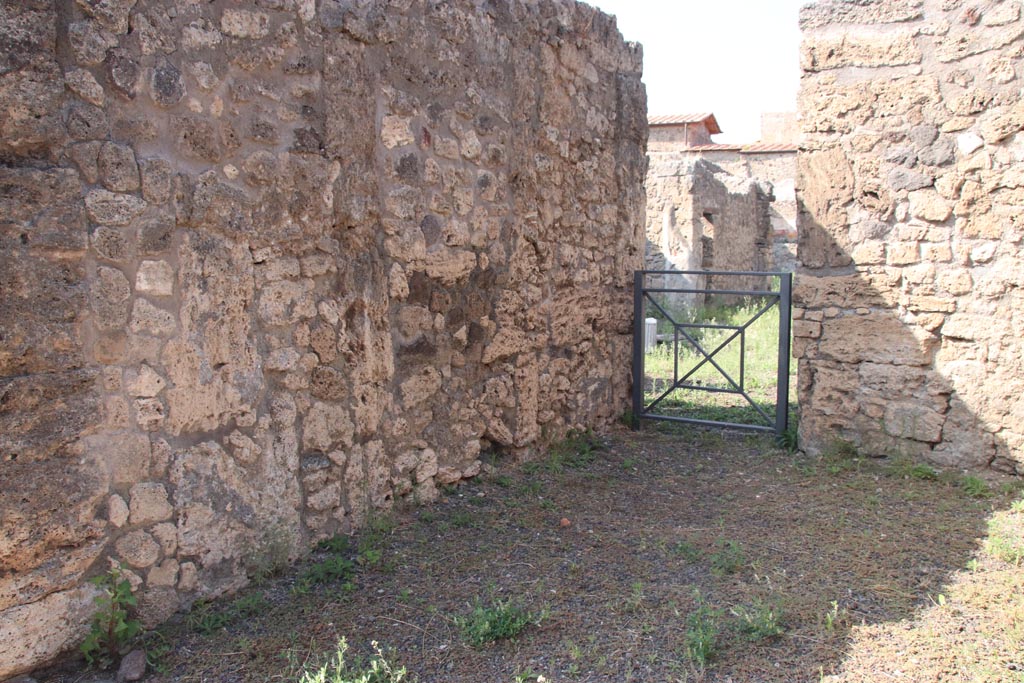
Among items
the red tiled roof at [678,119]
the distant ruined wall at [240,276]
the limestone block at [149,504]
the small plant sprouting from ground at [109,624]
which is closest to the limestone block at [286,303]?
the distant ruined wall at [240,276]

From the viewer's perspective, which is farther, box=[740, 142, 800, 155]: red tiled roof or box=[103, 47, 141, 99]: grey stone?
box=[740, 142, 800, 155]: red tiled roof

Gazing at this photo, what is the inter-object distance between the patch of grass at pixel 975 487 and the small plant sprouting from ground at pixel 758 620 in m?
2.15

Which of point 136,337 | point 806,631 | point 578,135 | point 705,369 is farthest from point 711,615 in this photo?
point 705,369

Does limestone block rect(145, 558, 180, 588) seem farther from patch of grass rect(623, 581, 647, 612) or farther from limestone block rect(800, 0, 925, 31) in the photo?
limestone block rect(800, 0, 925, 31)

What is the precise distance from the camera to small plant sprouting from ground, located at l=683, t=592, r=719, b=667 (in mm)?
2865

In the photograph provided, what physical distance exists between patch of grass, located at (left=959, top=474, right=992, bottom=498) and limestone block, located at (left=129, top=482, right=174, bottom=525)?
14.0 ft

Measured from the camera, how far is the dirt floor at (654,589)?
285 centimetres

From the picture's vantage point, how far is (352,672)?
2730mm

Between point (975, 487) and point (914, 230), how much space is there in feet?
5.21

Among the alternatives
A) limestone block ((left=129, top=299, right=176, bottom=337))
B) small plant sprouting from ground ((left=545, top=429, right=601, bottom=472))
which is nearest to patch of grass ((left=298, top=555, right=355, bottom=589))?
limestone block ((left=129, top=299, right=176, bottom=337))

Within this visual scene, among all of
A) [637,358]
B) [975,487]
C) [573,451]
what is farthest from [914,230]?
[573,451]

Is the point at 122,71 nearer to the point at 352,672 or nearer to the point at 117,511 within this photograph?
the point at 117,511

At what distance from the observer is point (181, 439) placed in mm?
3031

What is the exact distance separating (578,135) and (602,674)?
3702 millimetres
